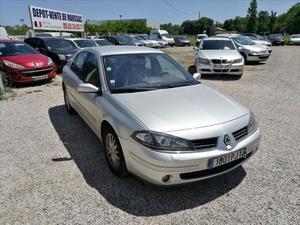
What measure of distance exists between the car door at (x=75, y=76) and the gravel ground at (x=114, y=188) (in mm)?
568

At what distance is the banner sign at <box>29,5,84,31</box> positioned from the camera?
58.9ft

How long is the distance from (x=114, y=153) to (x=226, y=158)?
1320mm

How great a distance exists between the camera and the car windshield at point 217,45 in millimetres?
10598

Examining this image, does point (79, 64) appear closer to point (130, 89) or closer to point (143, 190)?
point (130, 89)

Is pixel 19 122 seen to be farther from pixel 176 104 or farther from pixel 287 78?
pixel 287 78

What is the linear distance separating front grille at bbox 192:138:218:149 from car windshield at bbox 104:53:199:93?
1.20 m

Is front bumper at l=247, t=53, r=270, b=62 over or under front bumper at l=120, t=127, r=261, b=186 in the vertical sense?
under

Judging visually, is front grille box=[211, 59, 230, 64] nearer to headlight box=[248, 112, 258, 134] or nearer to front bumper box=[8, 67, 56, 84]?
front bumper box=[8, 67, 56, 84]

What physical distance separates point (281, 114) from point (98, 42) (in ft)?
41.5

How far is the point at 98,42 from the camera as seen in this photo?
15.9 m

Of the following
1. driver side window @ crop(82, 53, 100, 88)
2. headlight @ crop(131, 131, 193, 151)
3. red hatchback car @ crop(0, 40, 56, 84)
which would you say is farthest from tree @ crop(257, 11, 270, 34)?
headlight @ crop(131, 131, 193, 151)

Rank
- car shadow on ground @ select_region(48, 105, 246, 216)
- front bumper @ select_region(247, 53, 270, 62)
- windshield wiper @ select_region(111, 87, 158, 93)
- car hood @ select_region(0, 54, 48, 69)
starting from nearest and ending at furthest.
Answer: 1. car shadow on ground @ select_region(48, 105, 246, 216)
2. windshield wiper @ select_region(111, 87, 158, 93)
3. car hood @ select_region(0, 54, 48, 69)
4. front bumper @ select_region(247, 53, 270, 62)

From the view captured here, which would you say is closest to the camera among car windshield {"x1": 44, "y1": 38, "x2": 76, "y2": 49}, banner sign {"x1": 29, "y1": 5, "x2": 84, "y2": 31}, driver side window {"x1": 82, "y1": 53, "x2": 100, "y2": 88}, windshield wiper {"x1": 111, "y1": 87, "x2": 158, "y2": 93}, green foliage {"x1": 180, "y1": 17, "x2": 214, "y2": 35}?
windshield wiper {"x1": 111, "y1": 87, "x2": 158, "y2": 93}

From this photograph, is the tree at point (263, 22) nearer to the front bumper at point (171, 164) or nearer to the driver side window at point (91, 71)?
the driver side window at point (91, 71)
